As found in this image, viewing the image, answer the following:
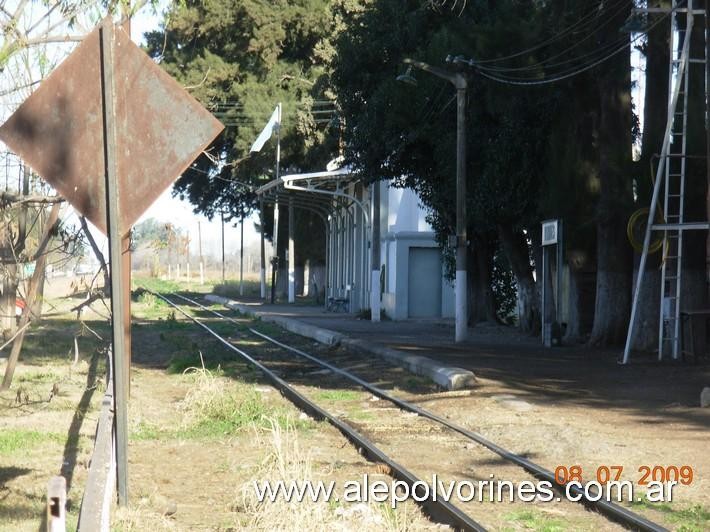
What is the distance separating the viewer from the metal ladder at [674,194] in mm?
18156

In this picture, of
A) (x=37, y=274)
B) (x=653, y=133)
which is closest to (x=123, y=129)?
(x=37, y=274)

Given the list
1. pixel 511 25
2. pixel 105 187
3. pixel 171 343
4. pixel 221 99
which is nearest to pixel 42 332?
pixel 171 343

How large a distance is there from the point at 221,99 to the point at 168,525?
4347cm

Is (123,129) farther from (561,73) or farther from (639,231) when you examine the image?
(561,73)

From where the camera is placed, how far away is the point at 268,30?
49094 millimetres

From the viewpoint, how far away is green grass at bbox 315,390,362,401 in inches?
639

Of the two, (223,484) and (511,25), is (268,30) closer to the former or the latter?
(511,25)

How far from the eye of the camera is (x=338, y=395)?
1661 cm

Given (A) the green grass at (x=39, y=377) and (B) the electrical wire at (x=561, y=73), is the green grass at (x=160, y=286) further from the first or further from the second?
(A) the green grass at (x=39, y=377)

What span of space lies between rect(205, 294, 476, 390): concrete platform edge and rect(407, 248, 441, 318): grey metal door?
5139 millimetres

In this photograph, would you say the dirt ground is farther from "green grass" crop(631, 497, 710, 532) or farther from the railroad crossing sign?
the railroad crossing sign

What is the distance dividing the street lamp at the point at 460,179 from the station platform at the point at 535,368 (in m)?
0.87

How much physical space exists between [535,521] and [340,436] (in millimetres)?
4641

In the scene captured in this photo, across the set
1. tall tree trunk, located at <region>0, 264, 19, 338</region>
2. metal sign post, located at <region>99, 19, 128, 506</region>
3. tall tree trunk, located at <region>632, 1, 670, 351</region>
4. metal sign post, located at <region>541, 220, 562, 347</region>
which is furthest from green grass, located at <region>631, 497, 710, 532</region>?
metal sign post, located at <region>541, 220, 562, 347</region>
